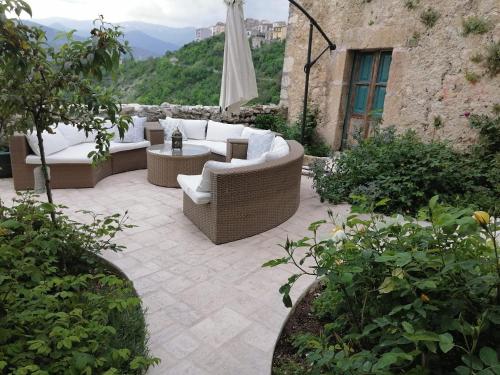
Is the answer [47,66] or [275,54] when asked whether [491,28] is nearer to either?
[47,66]

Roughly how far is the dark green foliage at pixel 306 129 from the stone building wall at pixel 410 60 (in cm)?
18

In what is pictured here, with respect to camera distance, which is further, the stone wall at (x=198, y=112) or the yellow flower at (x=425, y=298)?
the stone wall at (x=198, y=112)

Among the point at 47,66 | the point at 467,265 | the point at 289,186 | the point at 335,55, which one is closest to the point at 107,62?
the point at 47,66

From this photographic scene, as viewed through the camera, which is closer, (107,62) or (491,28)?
(107,62)

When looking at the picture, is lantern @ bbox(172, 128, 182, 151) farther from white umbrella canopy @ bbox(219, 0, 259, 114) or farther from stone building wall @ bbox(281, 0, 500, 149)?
stone building wall @ bbox(281, 0, 500, 149)

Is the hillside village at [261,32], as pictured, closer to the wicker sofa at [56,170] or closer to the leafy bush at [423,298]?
the wicker sofa at [56,170]

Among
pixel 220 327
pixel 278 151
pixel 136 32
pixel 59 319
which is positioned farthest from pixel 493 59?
pixel 136 32

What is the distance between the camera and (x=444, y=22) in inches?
193

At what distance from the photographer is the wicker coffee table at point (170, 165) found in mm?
4785

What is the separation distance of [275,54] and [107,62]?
1335 cm

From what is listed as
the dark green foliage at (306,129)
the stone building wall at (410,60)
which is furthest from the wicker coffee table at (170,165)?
the stone building wall at (410,60)

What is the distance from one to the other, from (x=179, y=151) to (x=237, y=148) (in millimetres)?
819

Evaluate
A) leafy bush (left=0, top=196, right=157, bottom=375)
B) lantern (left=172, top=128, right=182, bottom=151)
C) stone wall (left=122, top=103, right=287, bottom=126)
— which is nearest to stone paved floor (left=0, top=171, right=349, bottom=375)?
leafy bush (left=0, top=196, right=157, bottom=375)

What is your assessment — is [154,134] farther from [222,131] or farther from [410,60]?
[410,60]
